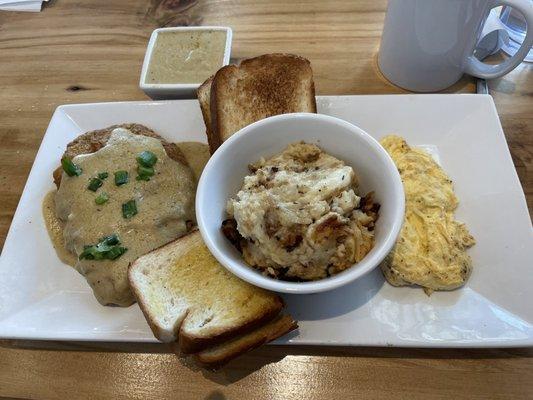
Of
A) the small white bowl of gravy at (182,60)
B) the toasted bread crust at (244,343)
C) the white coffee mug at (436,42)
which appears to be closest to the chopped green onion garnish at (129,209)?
the toasted bread crust at (244,343)

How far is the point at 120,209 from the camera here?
1755mm

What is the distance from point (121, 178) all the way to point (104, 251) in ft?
1.12

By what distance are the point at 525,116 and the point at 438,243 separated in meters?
1.12

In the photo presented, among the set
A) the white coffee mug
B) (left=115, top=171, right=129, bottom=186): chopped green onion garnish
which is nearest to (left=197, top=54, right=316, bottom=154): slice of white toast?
(left=115, top=171, right=129, bottom=186): chopped green onion garnish

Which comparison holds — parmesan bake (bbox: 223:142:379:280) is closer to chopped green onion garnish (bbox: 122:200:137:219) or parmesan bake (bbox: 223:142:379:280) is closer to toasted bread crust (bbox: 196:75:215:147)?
chopped green onion garnish (bbox: 122:200:137:219)

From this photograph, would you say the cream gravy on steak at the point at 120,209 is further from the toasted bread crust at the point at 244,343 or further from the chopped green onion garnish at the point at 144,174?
the toasted bread crust at the point at 244,343

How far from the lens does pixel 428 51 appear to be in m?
2.05

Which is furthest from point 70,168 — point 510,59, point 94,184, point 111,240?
point 510,59


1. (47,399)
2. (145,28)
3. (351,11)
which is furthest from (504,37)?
(47,399)

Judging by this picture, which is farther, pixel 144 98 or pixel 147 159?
pixel 144 98

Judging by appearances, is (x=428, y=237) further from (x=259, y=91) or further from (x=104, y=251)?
(x=104, y=251)

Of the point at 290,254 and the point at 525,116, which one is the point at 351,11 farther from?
the point at 290,254

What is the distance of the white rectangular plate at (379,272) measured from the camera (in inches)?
57.8

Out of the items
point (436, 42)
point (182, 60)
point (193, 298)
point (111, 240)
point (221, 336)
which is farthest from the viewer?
point (182, 60)
